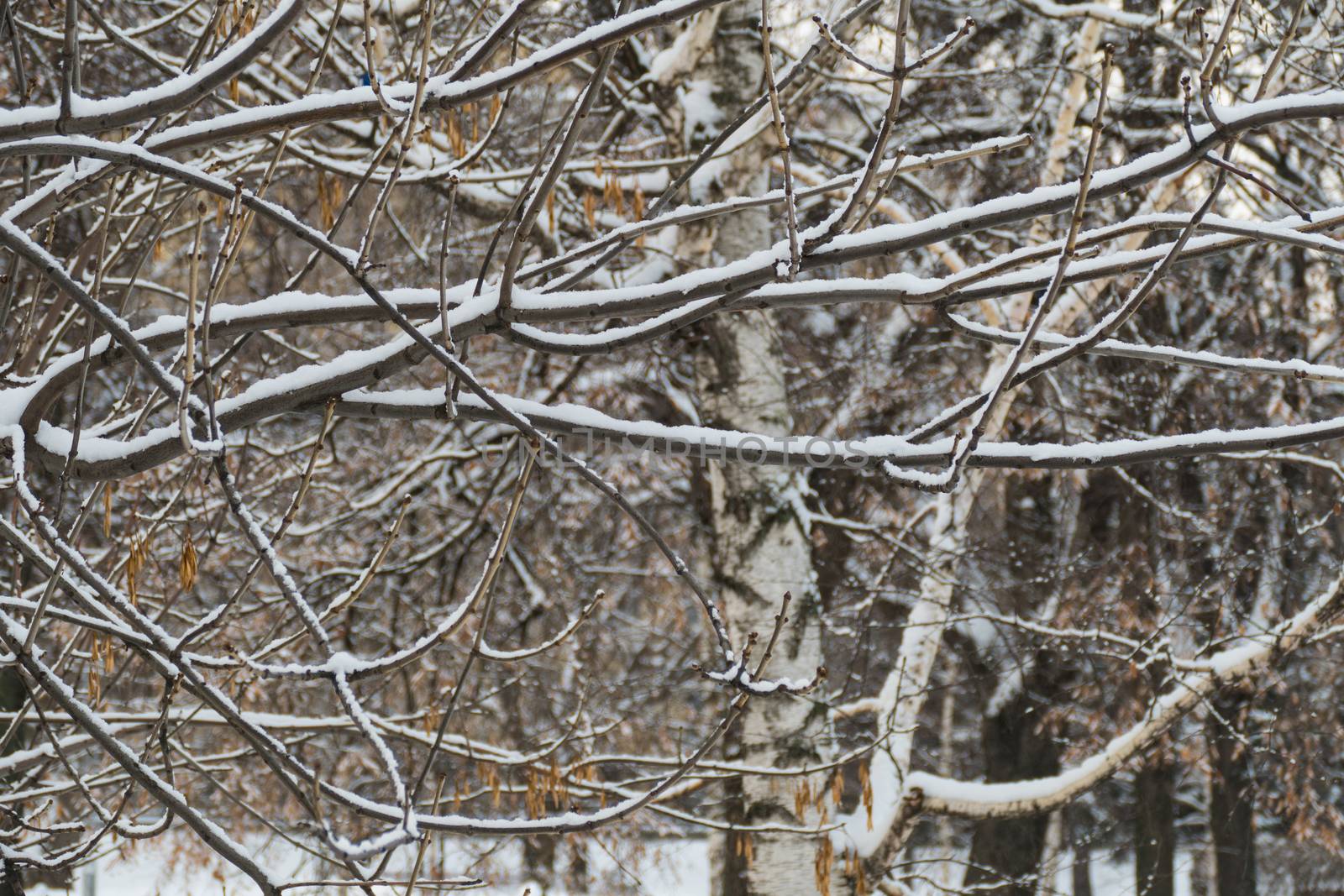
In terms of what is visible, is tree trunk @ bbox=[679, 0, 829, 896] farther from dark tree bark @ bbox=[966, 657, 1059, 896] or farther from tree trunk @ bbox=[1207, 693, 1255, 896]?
dark tree bark @ bbox=[966, 657, 1059, 896]

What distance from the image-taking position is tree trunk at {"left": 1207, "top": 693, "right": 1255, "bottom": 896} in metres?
7.66

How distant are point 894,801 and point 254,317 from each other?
367 centimetres

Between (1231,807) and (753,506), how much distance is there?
5363 mm

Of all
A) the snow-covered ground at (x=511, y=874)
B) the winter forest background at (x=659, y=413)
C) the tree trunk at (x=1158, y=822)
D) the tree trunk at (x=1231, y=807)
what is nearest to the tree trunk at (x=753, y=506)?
the winter forest background at (x=659, y=413)

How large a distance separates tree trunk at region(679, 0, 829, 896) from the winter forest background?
20mm

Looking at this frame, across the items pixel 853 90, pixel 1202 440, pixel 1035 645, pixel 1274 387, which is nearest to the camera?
pixel 1202 440

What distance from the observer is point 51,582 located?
1832 millimetres

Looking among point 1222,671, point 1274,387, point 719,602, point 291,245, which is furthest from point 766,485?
point 291,245

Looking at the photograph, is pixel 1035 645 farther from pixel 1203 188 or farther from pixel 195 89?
pixel 195 89

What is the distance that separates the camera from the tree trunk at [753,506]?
14.8ft

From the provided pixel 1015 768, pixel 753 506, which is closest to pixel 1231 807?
pixel 1015 768

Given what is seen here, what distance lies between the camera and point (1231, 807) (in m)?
7.98

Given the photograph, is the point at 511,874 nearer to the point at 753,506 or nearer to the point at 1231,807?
the point at 1231,807

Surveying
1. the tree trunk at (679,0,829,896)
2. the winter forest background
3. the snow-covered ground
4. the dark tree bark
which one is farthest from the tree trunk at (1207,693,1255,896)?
the tree trunk at (679,0,829,896)
